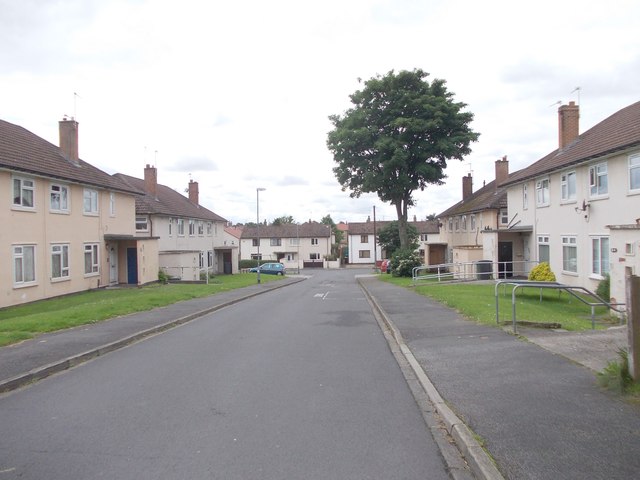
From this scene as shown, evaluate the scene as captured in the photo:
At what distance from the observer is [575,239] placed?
22938 millimetres

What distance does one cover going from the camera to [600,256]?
2078 centimetres

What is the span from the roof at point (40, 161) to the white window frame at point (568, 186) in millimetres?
22090

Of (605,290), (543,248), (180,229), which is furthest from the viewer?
(180,229)

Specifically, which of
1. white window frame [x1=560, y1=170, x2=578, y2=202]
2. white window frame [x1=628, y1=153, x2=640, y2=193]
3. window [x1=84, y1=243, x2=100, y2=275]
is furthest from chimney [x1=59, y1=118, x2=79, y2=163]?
white window frame [x1=628, y1=153, x2=640, y2=193]

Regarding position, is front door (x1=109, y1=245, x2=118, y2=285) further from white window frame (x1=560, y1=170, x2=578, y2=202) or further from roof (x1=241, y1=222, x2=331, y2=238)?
roof (x1=241, y1=222, x2=331, y2=238)

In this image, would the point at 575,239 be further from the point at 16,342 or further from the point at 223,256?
the point at 223,256

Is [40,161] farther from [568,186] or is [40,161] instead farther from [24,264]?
[568,186]

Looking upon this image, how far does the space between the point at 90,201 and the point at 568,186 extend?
75.4ft

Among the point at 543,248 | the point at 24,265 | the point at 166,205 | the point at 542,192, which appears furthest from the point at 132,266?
the point at 542,192

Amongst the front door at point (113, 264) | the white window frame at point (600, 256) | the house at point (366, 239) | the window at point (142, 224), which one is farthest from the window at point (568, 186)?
the house at point (366, 239)

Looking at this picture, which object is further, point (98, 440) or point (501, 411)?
point (501, 411)

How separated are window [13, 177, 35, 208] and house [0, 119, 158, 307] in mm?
39

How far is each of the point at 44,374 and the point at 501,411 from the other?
21.9 feet

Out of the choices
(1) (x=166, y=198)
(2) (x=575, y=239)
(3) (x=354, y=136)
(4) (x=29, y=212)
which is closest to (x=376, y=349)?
(2) (x=575, y=239)
